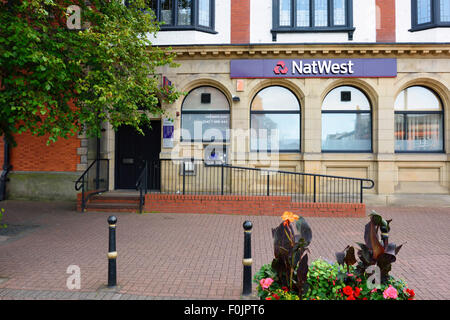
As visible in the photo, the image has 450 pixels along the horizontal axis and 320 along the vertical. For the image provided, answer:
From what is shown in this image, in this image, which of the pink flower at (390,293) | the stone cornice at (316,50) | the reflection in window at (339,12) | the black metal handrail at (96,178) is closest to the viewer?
the pink flower at (390,293)

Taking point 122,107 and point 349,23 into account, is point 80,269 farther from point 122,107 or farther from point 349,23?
point 349,23

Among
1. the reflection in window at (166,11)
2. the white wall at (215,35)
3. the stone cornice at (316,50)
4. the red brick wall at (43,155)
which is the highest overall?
the reflection in window at (166,11)

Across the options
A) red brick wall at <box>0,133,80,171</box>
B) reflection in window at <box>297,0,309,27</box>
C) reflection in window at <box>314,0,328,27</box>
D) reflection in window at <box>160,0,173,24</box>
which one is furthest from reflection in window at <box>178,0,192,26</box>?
red brick wall at <box>0,133,80,171</box>

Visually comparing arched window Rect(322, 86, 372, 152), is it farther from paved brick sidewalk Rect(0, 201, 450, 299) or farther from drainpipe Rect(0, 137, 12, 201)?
drainpipe Rect(0, 137, 12, 201)

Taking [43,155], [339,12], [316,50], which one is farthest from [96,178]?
[339,12]

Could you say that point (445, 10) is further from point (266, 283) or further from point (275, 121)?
point (266, 283)

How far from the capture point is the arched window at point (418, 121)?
38.9 feet

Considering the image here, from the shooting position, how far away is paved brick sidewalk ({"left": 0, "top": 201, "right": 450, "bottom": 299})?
4406mm

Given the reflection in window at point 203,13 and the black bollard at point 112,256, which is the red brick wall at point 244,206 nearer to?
the black bollard at point 112,256

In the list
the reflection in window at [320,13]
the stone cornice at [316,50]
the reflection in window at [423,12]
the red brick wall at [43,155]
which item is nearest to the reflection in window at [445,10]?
the reflection in window at [423,12]

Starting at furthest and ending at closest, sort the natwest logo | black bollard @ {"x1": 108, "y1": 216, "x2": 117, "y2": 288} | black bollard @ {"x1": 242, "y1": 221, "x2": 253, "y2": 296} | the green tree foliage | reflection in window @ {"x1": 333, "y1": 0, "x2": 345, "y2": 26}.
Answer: reflection in window @ {"x1": 333, "y1": 0, "x2": 345, "y2": 26}
the natwest logo
the green tree foliage
black bollard @ {"x1": 108, "y1": 216, "x2": 117, "y2": 288}
black bollard @ {"x1": 242, "y1": 221, "x2": 253, "y2": 296}

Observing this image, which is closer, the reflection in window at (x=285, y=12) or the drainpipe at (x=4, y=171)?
the drainpipe at (x=4, y=171)

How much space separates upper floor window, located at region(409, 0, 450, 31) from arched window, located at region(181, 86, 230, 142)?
313 inches

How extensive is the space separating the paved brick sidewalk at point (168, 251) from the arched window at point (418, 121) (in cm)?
314
